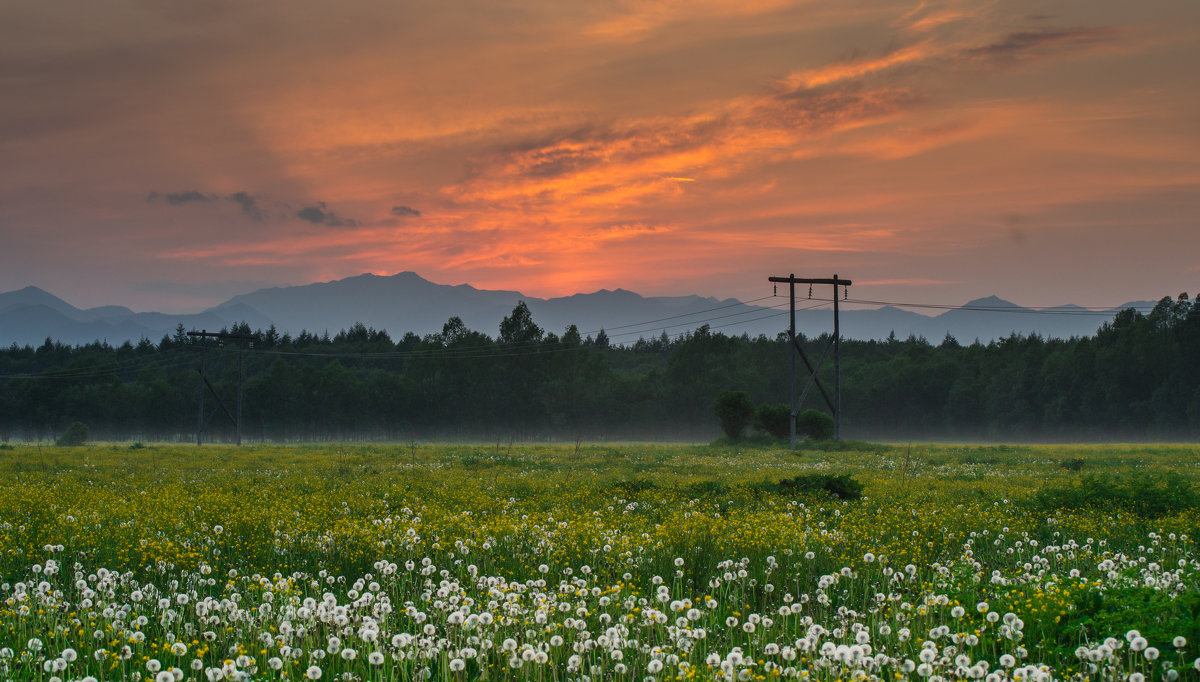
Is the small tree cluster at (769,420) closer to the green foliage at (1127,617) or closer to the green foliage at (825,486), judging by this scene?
the green foliage at (825,486)

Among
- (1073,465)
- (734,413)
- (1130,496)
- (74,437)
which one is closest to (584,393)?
(734,413)

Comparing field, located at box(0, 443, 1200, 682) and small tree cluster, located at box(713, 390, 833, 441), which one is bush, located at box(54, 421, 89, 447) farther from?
field, located at box(0, 443, 1200, 682)

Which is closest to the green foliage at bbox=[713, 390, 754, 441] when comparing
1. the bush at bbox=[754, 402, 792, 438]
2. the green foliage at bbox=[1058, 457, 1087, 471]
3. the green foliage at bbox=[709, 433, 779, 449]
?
the green foliage at bbox=[709, 433, 779, 449]

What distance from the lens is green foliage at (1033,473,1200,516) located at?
16750 millimetres

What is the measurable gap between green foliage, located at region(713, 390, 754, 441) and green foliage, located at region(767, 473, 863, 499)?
41619 mm

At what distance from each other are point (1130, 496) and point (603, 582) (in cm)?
1299

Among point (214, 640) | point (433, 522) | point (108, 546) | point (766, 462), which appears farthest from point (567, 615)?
point (766, 462)

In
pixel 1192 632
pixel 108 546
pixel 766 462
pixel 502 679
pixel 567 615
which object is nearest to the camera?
pixel 1192 632

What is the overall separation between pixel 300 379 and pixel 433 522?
345 feet

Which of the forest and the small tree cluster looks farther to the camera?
the forest

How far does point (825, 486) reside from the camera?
19953mm

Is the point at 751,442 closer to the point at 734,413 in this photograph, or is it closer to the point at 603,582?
the point at 734,413

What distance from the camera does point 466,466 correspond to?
33.2 metres

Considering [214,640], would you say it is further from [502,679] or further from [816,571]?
[816,571]
